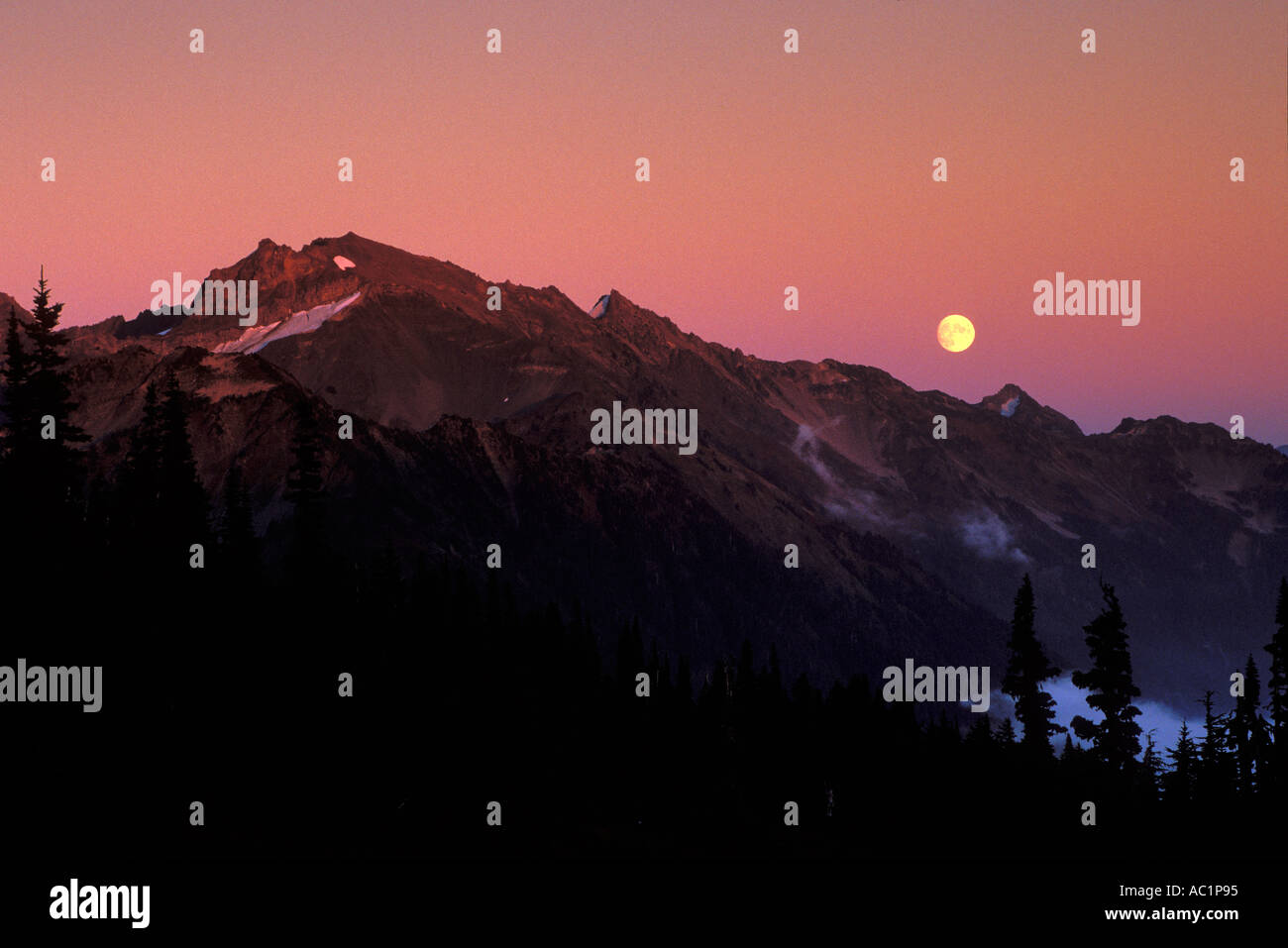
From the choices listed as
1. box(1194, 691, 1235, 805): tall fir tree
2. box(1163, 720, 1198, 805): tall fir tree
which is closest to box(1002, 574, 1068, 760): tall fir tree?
box(1194, 691, 1235, 805): tall fir tree

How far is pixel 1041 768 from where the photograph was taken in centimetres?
8788

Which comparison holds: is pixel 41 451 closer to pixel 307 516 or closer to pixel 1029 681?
pixel 307 516

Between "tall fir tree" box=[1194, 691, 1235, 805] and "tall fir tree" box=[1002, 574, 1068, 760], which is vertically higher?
"tall fir tree" box=[1002, 574, 1068, 760]

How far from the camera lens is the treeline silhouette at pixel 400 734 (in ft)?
212

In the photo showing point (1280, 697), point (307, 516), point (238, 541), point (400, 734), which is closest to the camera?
point (400, 734)

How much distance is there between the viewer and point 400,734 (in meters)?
77.7

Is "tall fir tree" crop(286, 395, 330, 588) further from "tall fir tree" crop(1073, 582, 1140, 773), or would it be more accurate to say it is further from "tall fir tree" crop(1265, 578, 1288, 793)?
"tall fir tree" crop(1265, 578, 1288, 793)

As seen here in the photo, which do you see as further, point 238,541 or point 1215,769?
point 1215,769

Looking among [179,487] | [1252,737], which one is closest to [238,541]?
[179,487]

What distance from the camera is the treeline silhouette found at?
64.8m

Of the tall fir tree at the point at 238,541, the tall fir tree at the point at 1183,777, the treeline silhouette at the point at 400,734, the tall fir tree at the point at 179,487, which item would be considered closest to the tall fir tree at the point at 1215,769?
the treeline silhouette at the point at 400,734
